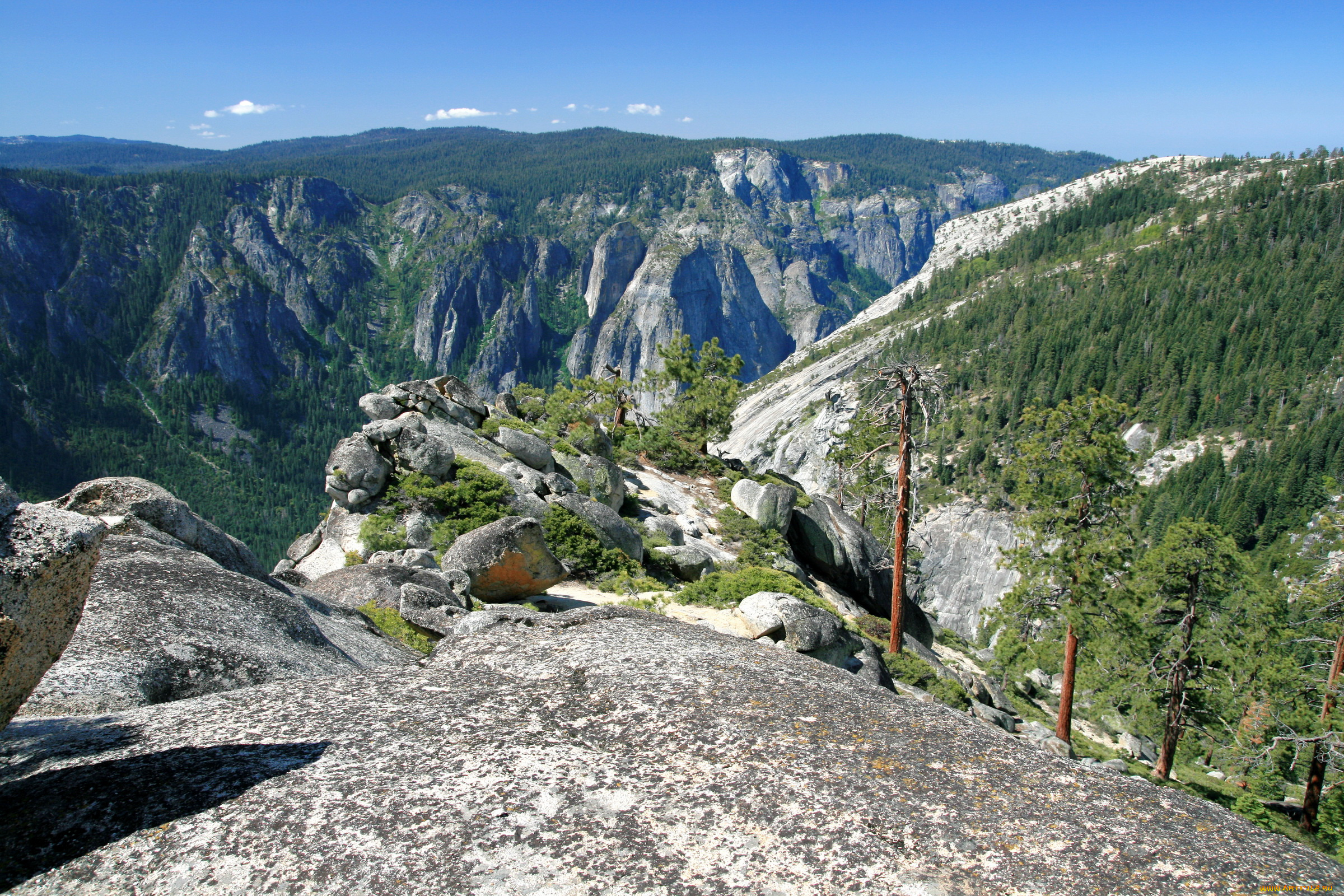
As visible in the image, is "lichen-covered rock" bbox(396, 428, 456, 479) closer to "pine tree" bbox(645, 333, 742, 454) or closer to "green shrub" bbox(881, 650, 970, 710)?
"green shrub" bbox(881, 650, 970, 710)

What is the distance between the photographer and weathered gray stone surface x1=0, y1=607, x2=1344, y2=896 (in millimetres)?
3822

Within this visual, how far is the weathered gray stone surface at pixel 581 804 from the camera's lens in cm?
382

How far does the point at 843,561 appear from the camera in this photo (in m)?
32.0

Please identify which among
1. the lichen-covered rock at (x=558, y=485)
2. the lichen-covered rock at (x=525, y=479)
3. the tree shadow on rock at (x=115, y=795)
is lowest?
the lichen-covered rock at (x=558, y=485)

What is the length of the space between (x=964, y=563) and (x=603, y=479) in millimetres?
97467

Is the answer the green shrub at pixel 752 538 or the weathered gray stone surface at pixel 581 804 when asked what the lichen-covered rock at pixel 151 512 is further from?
the green shrub at pixel 752 538

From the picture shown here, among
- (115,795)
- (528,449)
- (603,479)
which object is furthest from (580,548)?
(115,795)

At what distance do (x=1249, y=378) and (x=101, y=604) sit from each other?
153 m

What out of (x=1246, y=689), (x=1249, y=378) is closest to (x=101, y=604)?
(x=1246, y=689)

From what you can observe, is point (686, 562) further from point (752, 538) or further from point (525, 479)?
point (525, 479)

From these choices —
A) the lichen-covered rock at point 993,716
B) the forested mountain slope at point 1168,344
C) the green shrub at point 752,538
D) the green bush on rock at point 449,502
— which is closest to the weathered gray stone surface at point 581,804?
the green bush on rock at point 449,502

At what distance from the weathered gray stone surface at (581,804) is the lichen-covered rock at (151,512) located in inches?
267

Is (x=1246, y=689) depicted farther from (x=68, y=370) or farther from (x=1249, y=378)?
(x=68, y=370)

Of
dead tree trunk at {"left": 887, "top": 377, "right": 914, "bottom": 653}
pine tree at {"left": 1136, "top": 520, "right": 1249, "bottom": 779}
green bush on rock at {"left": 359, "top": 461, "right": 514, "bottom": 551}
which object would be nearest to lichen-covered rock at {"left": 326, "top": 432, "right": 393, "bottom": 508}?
green bush on rock at {"left": 359, "top": 461, "right": 514, "bottom": 551}
